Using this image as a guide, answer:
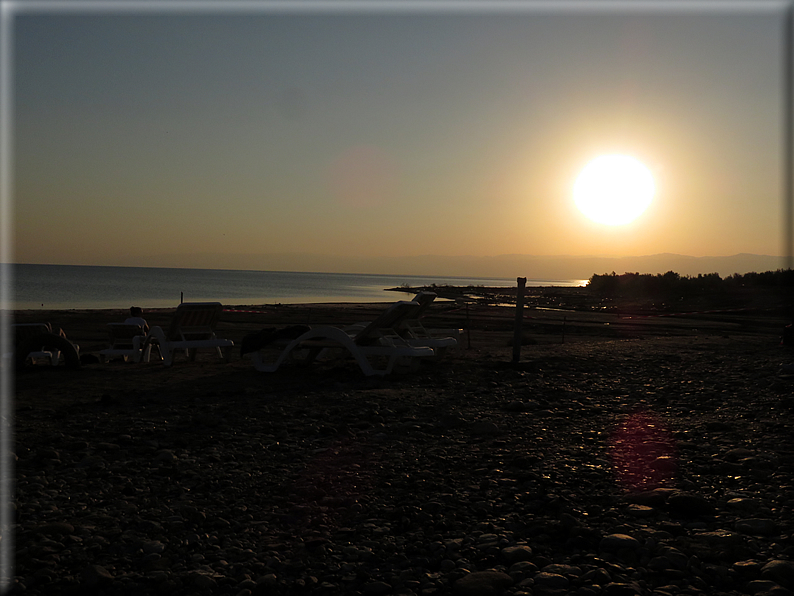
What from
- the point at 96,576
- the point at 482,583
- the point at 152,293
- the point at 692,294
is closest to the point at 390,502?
the point at 482,583

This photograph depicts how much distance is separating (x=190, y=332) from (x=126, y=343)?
2.08 meters

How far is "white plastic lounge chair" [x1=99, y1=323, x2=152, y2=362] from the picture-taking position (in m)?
11.7

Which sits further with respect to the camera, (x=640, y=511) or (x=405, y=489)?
(x=405, y=489)

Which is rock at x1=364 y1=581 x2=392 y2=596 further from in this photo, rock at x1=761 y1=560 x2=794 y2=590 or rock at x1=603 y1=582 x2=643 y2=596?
rock at x1=761 y1=560 x2=794 y2=590

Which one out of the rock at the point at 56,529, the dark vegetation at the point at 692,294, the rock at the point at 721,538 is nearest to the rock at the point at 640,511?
the rock at the point at 721,538

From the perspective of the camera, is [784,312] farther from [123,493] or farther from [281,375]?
[123,493]

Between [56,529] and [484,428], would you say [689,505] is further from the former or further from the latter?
[56,529]

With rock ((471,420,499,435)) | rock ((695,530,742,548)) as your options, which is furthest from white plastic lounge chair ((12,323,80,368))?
rock ((695,530,742,548))

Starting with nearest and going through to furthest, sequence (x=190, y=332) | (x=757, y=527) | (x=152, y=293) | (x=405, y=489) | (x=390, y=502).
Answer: (x=757, y=527) < (x=390, y=502) < (x=405, y=489) < (x=190, y=332) < (x=152, y=293)

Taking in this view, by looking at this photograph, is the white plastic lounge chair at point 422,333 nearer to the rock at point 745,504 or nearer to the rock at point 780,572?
the rock at point 745,504

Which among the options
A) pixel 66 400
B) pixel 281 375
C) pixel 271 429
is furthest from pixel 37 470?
pixel 281 375

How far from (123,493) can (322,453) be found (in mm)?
1594

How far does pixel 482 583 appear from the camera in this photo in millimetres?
2973

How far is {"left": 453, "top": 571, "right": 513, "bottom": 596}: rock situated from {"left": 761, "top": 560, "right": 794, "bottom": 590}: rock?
1234 millimetres
